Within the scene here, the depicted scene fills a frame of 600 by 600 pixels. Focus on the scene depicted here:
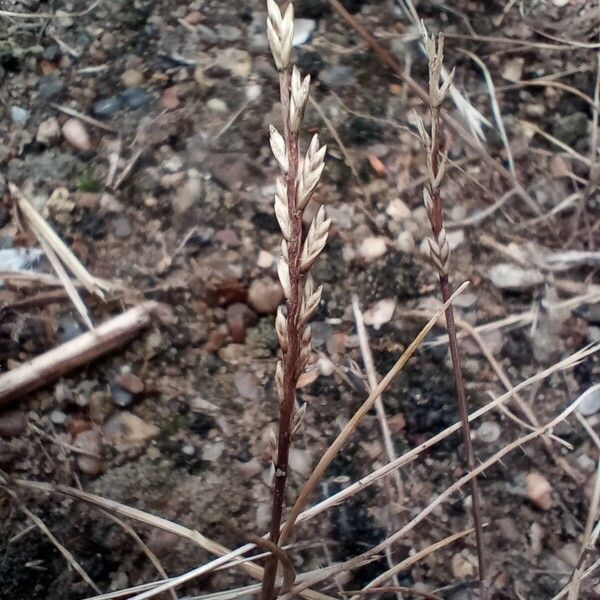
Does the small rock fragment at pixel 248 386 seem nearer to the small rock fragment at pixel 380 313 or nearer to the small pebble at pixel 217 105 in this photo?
the small rock fragment at pixel 380 313

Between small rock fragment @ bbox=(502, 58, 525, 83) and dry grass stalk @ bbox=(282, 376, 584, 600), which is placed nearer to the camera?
dry grass stalk @ bbox=(282, 376, 584, 600)

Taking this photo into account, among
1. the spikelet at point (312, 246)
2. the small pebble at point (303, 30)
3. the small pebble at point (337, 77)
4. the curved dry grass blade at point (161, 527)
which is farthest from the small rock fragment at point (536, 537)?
the small pebble at point (303, 30)

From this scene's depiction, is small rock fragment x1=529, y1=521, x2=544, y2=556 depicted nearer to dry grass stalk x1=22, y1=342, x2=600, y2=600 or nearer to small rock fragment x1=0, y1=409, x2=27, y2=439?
dry grass stalk x1=22, y1=342, x2=600, y2=600

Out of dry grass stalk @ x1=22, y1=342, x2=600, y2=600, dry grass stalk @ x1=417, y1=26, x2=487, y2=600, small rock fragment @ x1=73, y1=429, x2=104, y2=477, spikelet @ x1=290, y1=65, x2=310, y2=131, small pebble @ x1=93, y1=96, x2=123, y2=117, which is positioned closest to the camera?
spikelet @ x1=290, y1=65, x2=310, y2=131

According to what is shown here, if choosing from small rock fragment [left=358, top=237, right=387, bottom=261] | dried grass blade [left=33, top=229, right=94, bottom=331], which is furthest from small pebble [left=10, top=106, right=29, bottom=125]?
small rock fragment [left=358, top=237, right=387, bottom=261]

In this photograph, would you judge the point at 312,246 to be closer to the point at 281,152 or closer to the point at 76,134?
the point at 281,152

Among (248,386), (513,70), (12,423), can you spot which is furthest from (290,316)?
(513,70)
